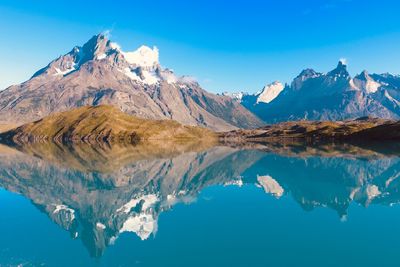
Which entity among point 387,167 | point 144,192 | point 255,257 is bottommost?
point 255,257

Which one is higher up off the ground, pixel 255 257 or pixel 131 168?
pixel 131 168

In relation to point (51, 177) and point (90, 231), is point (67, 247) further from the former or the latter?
point (51, 177)

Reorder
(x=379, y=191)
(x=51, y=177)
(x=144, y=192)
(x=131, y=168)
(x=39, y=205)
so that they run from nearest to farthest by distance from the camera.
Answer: (x=39, y=205) → (x=379, y=191) → (x=144, y=192) → (x=51, y=177) → (x=131, y=168)

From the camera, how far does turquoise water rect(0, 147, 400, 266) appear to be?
36.2m

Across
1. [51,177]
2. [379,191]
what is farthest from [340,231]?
[51,177]

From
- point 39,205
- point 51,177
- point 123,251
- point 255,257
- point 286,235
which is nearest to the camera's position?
point 255,257

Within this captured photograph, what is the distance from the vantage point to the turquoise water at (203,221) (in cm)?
3622

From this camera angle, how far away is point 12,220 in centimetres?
5425

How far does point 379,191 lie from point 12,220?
68.0 m

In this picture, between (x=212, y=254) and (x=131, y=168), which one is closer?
(x=212, y=254)

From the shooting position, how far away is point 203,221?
5081cm

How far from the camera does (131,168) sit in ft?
412

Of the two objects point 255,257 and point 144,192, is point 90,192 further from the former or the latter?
point 255,257

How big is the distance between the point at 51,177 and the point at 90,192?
28.0m
